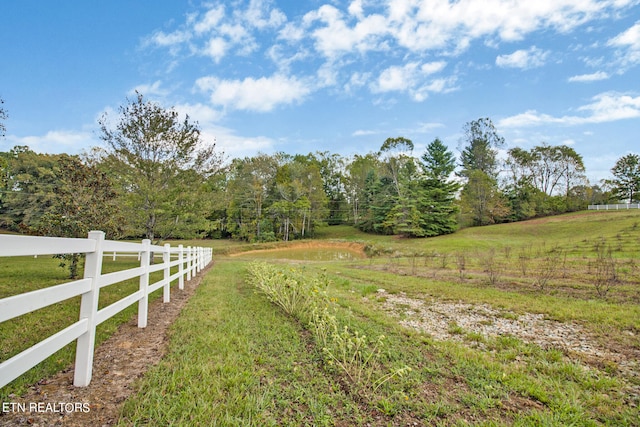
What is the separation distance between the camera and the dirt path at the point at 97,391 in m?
1.65

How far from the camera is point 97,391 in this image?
1.99 m

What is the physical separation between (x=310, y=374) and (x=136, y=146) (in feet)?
44.2

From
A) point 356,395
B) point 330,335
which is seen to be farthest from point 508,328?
point 356,395

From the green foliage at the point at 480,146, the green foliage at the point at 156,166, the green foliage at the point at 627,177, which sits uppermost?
the green foliage at the point at 480,146

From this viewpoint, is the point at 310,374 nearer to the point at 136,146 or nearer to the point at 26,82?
the point at 136,146

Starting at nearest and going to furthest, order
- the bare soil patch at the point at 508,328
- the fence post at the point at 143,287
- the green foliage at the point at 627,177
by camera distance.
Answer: the bare soil patch at the point at 508,328, the fence post at the point at 143,287, the green foliage at the point at 627,177

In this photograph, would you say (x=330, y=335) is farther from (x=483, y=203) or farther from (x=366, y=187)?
(x=366, y=187)

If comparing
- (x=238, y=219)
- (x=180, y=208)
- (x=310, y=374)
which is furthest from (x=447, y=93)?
(x=238, y=219)

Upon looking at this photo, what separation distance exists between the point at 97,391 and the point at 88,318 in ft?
1.66

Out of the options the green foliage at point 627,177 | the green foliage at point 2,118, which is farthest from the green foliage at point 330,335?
the green foliage at point 627,177

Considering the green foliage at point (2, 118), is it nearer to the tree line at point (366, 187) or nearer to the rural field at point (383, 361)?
the tree line at point (366, 187)

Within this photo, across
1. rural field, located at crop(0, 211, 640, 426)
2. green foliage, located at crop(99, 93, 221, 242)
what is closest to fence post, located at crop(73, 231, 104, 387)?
rural field, located at crop(0, 211, 640, 426)

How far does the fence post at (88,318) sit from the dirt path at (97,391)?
89mm

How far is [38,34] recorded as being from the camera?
915 centimetres
